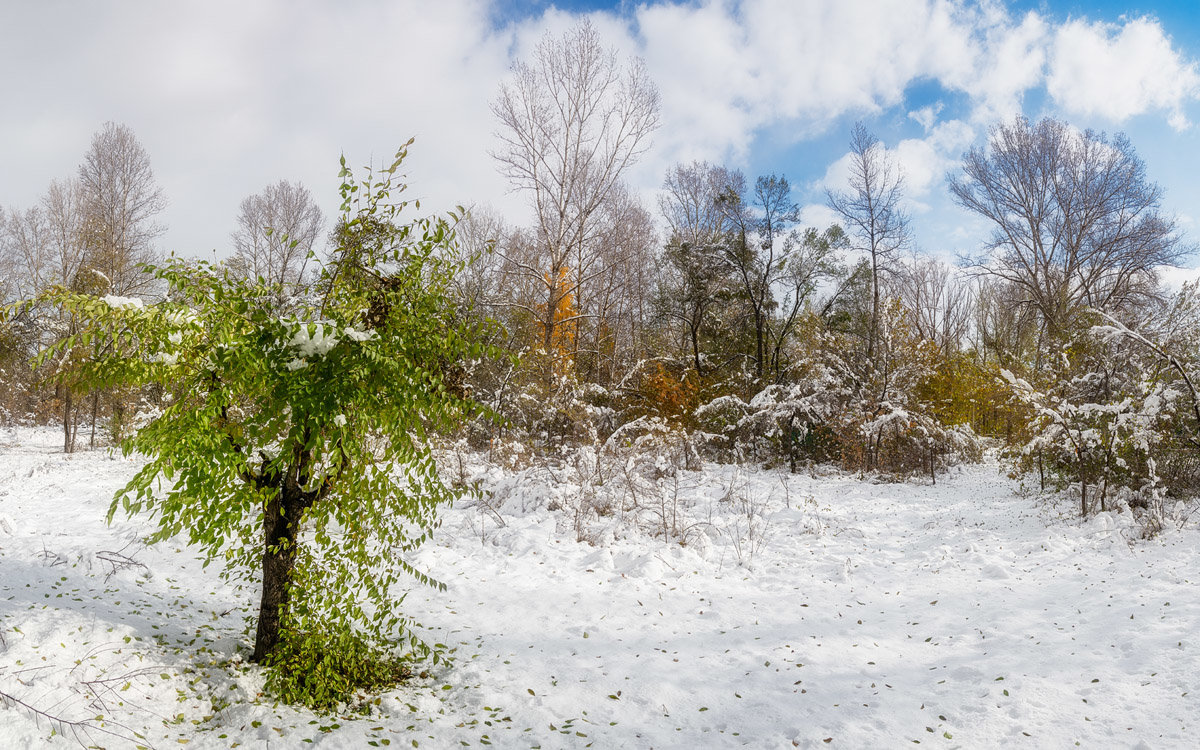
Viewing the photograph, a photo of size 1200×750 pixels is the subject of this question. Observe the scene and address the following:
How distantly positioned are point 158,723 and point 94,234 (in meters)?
20.8

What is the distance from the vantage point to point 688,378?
18141 millimetres

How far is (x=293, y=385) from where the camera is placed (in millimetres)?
3168

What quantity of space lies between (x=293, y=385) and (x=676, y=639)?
340cm

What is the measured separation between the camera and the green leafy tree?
3.15m

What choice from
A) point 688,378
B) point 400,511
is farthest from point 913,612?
point 688,378

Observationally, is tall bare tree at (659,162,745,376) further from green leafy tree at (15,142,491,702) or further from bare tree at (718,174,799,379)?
green leafy tree at (15,142,491,702)

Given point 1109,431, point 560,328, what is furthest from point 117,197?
point 1109,431

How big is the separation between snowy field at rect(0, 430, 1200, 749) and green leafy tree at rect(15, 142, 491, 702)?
2.35 ft

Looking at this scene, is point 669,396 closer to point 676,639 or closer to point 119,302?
point 676,639

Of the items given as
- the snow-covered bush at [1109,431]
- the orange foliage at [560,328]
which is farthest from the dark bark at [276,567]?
the orange foliage at [560,328]

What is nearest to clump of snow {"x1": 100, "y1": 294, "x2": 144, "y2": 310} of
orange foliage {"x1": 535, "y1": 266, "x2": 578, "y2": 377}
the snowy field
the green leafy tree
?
the green leafy tree

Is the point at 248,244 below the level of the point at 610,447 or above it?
above

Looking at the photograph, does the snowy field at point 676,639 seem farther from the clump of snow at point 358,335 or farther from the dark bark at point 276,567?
the clump of snow at point 358,335

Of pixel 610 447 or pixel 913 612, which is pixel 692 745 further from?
pixel 610 447
